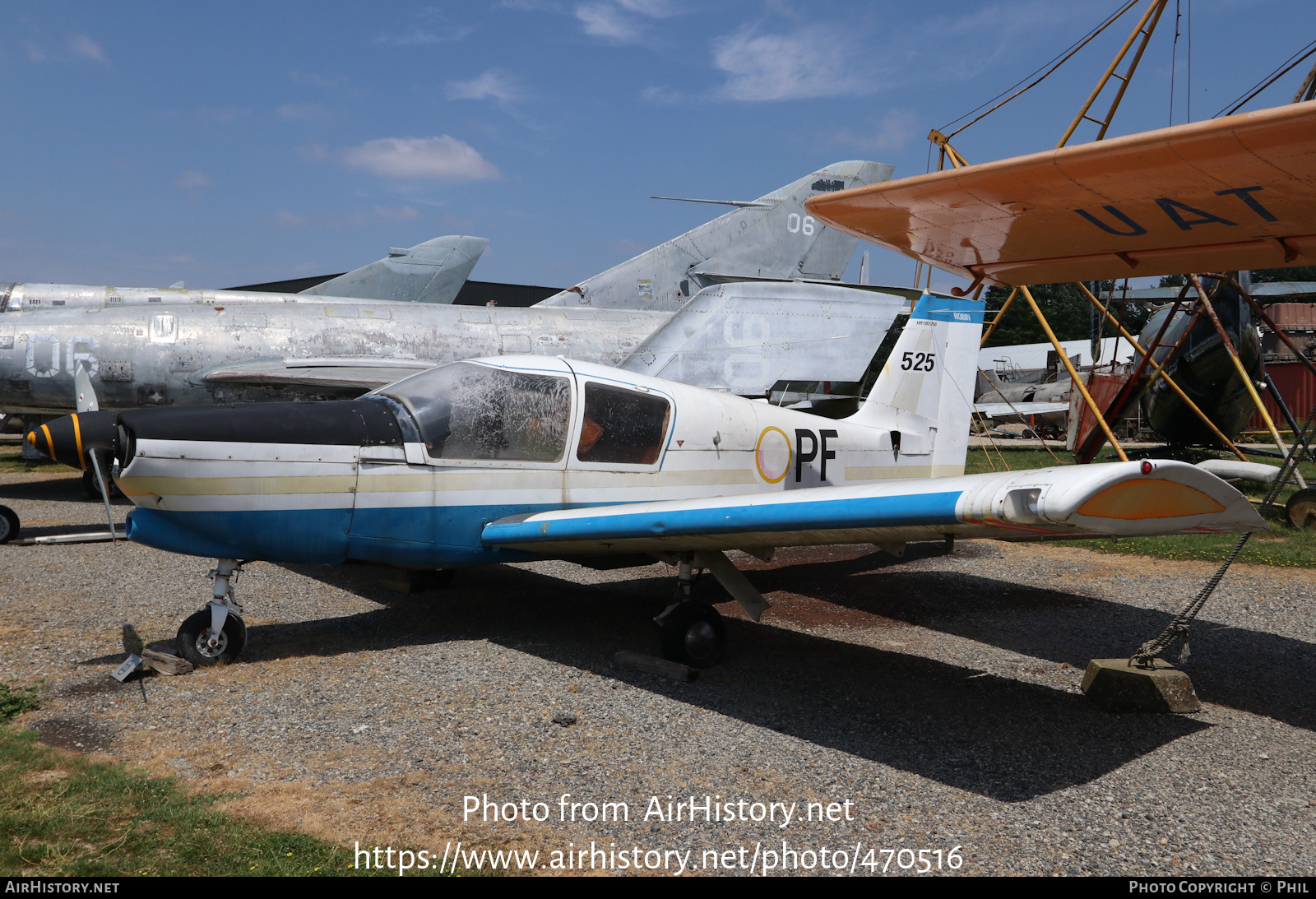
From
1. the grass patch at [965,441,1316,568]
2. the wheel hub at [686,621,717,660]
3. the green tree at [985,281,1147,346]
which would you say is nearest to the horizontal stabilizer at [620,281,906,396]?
the grass patch at [965,441,1316,568]

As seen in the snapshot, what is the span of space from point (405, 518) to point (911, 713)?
322 cm

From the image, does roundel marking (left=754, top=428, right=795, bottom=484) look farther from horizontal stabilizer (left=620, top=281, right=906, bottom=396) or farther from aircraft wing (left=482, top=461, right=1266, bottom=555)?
horizontal stabilizer (left=620, top=281, right=906, bottom=396)

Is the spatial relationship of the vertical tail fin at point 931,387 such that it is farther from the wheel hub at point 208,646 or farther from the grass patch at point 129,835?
the grass patch at point 129,835

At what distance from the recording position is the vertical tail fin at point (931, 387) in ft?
26.6

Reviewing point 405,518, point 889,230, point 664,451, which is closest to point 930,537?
point 664,451

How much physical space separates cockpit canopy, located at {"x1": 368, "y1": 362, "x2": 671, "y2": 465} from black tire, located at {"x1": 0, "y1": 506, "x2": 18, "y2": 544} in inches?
238

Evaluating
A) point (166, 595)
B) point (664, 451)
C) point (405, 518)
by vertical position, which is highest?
point (664, 451)

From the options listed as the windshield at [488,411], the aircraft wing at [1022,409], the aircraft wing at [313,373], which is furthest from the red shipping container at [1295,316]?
the windshield at [488,411]

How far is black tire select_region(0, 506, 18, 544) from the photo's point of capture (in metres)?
9.08

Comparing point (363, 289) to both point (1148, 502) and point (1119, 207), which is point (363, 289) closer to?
point (1119, 207)

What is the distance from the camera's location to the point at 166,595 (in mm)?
6891

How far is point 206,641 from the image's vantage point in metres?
5.11

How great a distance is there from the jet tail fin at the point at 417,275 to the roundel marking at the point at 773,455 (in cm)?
1253
